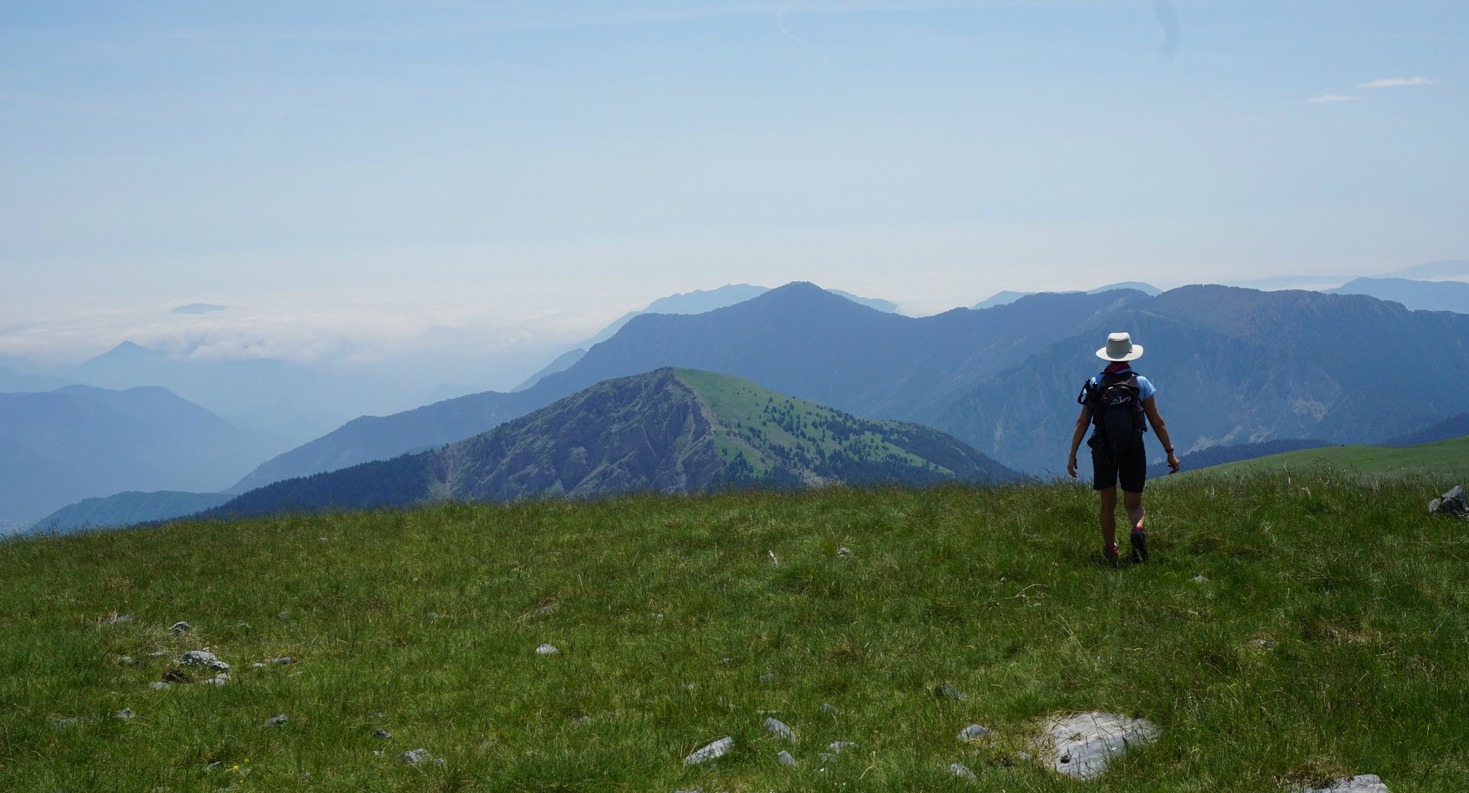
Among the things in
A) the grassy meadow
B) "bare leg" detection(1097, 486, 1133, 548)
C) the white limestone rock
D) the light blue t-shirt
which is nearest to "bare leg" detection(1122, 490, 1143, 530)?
"bare leg" detection(1097, 486, 1133, 548)

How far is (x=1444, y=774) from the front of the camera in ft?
22.4

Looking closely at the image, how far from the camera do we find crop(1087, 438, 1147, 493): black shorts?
525 inches

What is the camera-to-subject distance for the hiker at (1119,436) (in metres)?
13.3

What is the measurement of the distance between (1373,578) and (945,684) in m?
5.70

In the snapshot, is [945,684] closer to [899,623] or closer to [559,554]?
[899,623]

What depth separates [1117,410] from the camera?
13539 mm

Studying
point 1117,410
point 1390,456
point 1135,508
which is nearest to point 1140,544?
point 1135,508

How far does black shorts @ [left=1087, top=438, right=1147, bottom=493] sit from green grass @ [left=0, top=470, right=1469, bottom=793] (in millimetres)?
1115

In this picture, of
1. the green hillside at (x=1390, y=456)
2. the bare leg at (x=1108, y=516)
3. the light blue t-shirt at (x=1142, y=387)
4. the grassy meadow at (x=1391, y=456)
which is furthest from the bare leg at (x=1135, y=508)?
the green hillside at (x=1390, y=456)

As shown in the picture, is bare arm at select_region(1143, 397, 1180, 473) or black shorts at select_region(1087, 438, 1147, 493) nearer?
bare arm at select_region(1143, 397, 1180, 473)

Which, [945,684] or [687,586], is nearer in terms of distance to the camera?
[945,684]

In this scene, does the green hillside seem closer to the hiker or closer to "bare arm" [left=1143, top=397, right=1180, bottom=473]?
"bare arm" [left=1143, top=397, right=1180, bottom=473]

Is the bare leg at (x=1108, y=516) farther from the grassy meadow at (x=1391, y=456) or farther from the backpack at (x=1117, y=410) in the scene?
the grassy meadow at (x=1391, y=456)

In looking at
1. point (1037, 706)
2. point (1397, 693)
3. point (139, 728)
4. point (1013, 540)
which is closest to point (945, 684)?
point (1037, 706)
